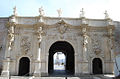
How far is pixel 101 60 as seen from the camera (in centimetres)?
1738

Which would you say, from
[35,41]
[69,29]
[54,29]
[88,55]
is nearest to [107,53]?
[88,55]

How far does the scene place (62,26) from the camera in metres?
17.5

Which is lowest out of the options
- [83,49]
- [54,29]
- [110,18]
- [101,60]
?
[101,60]

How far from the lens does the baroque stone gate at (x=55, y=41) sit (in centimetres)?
1659

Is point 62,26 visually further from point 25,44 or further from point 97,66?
point 97,66

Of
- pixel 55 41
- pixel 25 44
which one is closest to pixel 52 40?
pixel 55 41

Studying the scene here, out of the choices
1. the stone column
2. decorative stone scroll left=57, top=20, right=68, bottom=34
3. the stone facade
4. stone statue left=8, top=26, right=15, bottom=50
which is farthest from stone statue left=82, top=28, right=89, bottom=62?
stone statue left=8, top=26, right=15, bottom=50

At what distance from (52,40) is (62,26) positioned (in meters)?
2.01

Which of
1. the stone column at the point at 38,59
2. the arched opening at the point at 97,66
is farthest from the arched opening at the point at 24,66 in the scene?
the arched opening at the point at 97,66

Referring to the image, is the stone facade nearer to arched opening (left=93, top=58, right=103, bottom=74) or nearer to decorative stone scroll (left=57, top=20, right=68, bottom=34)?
decorative stone scroll (left=57, top=20, right=68, bottom=34)

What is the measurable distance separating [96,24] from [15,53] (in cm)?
1010

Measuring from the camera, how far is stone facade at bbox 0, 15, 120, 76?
16.6m

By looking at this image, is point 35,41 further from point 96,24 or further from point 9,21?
point 96,24

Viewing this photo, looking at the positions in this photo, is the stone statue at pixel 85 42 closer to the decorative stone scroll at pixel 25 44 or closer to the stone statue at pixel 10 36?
the decorative stone scroll at pixel 25 44
